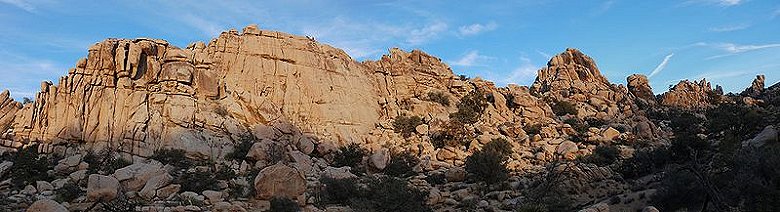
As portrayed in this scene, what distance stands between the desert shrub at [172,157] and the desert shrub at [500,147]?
17.7 metres

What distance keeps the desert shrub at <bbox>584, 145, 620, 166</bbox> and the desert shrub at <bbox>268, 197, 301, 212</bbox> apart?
17521 mm

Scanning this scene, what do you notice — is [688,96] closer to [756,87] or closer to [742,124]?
[756,87]

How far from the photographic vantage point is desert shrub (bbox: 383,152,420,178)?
3259cm

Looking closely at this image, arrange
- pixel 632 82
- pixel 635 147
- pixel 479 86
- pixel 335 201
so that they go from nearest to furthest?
pixel 335 201
pixel 635 147
pixel 479 86
pixel 632 82

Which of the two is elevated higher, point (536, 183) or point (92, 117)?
point (92, 117)

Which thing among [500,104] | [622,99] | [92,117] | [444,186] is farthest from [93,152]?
[622,99]

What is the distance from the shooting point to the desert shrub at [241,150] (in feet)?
101

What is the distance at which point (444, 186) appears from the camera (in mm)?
29703

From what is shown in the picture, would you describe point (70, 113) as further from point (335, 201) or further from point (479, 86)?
point (479, 86)

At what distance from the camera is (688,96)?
51.6 metres

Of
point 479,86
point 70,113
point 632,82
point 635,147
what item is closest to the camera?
point 70,113

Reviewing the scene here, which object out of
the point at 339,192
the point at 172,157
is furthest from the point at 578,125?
the point at 172,157

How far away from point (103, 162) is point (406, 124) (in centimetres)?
1978

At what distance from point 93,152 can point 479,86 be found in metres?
30.0
